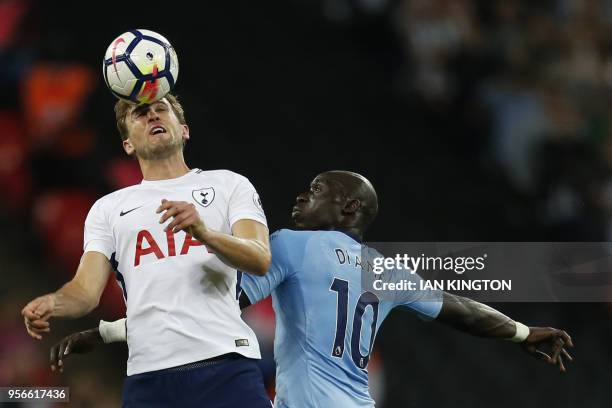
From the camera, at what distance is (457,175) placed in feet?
29.7

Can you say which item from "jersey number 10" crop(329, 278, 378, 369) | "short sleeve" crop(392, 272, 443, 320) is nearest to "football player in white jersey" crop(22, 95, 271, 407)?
"jersey number 10" crop(329, 278, 378, 369)

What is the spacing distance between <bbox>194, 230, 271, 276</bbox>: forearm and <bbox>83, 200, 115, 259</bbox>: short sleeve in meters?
0.57

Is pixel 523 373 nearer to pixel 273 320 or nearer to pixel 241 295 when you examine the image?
pixel 273 320

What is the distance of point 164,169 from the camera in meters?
3.82

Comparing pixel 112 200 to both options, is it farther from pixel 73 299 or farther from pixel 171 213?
pixel 171 213

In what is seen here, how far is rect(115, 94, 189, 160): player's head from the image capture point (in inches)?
150

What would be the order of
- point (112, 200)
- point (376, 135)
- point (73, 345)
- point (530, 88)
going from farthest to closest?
point (376, 135) < point (530, 88) < point (73, 345) < point (112, 200)

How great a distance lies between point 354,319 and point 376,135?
5289 mm

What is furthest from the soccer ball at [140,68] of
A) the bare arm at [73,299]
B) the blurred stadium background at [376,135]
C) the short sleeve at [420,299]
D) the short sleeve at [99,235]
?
the blurred stadium background at [376,135]

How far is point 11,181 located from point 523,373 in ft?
12.4

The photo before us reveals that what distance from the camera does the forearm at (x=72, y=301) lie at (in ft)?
11.1

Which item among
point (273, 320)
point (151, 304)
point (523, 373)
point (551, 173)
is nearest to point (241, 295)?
point (151, 304)

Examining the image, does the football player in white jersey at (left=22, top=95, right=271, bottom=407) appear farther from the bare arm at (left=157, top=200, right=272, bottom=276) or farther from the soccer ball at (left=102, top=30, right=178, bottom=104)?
the soccer ball at (left=102, top=30, right=178, bottom=104)

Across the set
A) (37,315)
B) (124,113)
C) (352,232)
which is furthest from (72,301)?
(352,232)
